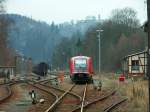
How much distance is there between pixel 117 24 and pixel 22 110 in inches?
4120

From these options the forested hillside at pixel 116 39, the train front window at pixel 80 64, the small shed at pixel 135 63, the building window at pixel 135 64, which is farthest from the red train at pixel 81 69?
the forested hillside at pixel 116 39

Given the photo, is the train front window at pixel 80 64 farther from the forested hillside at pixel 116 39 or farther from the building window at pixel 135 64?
the forested hillside at pixel 116 39

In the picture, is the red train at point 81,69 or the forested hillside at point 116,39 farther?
the forested hillside at point 116,39

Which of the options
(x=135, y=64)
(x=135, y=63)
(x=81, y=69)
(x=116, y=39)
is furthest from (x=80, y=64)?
A: (x=116, y=39)

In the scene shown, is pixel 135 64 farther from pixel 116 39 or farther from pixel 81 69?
pixel 116 39

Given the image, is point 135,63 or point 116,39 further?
point 116,39

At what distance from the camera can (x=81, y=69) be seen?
5559 cm

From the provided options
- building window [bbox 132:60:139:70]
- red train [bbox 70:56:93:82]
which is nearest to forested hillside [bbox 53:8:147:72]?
building window [bbox 132:60:139:70]

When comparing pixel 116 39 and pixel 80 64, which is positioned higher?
pixel 116 39

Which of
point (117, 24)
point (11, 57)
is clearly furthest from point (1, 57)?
point (117, 24)

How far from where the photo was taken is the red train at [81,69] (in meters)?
55.2

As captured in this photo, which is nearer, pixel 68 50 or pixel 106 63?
pixel 106 63

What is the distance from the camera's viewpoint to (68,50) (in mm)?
154375

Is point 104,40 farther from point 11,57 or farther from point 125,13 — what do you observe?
point 11,57
